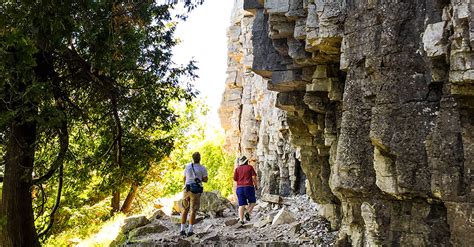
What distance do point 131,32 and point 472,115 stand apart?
6.96 m

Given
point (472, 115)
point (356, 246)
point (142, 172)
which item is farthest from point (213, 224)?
point (472, 115)

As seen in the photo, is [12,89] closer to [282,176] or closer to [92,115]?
[92,115]

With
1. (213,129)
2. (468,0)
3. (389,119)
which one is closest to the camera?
(468,0)

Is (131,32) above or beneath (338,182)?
above

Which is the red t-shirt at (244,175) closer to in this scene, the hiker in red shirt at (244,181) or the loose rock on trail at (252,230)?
the hiker in red shirt at (244,181)

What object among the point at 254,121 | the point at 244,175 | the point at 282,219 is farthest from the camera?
the point at 254,121

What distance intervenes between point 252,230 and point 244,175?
171 centimetres

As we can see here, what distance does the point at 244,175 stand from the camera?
15539mm

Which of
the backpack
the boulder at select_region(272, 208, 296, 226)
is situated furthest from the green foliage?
the backpack

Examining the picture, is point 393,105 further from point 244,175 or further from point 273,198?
point 273,198

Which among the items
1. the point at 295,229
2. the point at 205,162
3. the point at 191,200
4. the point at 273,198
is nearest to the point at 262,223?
the point at 295,229

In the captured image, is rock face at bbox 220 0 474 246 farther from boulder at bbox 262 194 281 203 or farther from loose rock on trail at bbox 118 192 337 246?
boulder at bbox 262 194 281 203

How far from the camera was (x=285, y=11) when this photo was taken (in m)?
12.5

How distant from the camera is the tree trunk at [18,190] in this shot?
35.0ft
